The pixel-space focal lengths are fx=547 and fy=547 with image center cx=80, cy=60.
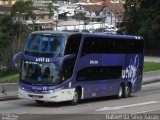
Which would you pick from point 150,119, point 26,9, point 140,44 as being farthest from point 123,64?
point 26,9

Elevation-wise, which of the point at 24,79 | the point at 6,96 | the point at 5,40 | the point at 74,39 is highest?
the point at 74,39

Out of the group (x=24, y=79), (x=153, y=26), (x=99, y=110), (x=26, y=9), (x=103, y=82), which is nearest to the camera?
(x=99, y=110)

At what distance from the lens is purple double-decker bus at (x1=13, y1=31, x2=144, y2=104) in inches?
922

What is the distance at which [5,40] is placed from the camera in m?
79.4

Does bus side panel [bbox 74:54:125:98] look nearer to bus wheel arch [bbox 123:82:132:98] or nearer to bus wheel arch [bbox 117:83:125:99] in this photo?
bus wheel arch [bbox 117:83:125:99]

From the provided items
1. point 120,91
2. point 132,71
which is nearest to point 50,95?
point 120,91

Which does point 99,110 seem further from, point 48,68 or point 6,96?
point 6,96

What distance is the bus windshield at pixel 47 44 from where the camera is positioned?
23609mm

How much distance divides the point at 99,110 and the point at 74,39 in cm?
377

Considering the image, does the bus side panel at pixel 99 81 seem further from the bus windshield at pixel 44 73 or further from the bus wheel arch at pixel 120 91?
the bus windshield at pixel 44 73

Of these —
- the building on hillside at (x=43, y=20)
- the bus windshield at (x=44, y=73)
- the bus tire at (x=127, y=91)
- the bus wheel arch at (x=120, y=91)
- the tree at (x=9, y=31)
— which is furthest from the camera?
the building on hillside at (x=43, y=20)

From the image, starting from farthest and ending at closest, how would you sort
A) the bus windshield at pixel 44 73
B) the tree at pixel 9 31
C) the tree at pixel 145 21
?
the tree at pixel 145 21
the tree at pixel 9 31
the bus windshield at pixel 44 73

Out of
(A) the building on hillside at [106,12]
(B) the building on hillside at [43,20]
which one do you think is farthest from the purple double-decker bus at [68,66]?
(A) the building on hillside at [106,12]

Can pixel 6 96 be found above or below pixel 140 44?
below
